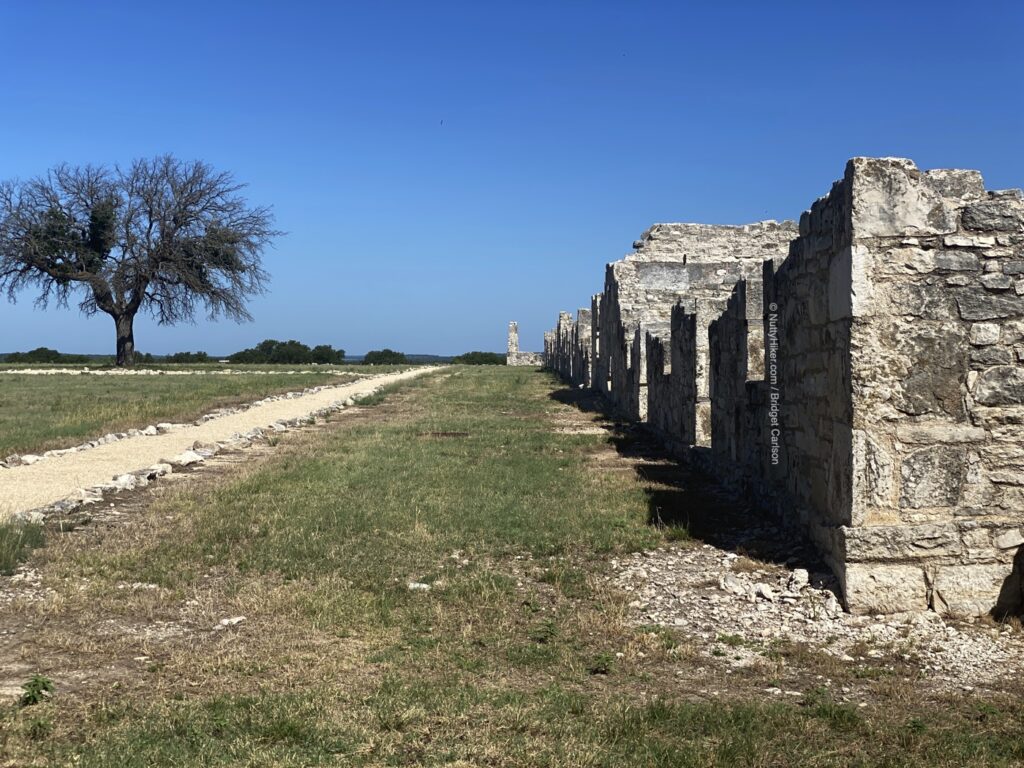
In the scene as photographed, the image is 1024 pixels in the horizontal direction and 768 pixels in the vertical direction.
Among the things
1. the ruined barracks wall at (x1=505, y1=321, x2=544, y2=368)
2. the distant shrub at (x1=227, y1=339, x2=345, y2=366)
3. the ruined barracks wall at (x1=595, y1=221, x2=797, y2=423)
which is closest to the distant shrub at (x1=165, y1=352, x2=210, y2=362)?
the distant shrub at (x1=227, y1=339, x2=345, y2=366)

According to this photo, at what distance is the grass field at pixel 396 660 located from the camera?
3.45 metres

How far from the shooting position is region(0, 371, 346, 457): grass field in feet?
45.2

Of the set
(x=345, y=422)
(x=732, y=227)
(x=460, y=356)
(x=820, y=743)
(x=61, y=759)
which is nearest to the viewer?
(x=61, y=759)

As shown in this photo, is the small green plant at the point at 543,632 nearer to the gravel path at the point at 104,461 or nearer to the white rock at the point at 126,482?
the gravel path at the point at 104,461

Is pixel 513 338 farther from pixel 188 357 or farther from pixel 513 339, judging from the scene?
pixel 188 357

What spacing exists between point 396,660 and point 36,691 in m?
1.46

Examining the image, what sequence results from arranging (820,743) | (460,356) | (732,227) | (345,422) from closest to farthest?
(820,743) → (345,422) → (732,227) → (460,356)

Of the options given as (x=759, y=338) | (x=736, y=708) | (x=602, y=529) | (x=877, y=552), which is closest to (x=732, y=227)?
(x=759, y=338)

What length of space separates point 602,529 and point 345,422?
1025 cm

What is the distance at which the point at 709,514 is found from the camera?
804 centimetres

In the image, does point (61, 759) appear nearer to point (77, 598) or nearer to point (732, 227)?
point (77, 598)

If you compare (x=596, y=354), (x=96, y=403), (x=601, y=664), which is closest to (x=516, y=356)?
(x=596, y=354)

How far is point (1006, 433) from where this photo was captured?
5.54 metres

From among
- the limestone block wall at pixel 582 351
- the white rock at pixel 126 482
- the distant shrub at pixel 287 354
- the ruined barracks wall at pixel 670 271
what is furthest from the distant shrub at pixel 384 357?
the white rock at pixel 126 482
